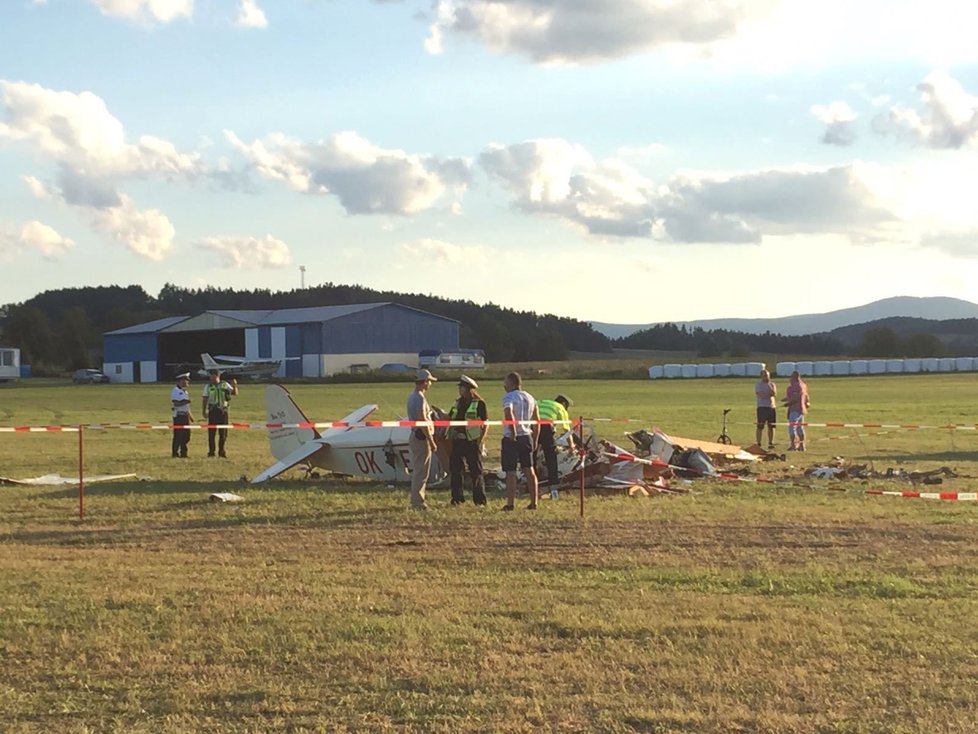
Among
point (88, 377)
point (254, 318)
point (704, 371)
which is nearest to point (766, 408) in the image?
point (704, 371)

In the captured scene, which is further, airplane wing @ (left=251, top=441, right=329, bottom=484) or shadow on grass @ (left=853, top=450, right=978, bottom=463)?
shadow on grass @ (left=853, top=450, right=978, bottom=463)

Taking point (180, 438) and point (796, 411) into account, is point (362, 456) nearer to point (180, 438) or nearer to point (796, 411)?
point (180, 438)

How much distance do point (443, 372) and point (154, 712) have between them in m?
77.6

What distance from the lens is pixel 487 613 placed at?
→ 723cm

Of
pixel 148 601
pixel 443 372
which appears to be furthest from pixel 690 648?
pixel 443 372

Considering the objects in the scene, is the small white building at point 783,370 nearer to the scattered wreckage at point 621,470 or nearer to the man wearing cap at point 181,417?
the man wearing cap at point 181,417

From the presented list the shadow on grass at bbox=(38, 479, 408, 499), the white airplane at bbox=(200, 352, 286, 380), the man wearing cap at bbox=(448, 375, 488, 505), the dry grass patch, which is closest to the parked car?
the white airplane at bbox=(200, 352, 286, 380)

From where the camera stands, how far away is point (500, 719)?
512 centimetres

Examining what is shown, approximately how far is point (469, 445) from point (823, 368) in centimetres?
7411

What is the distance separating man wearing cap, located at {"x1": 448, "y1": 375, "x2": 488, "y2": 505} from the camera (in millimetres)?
12773

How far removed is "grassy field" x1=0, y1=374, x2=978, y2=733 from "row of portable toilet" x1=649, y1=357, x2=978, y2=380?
63117 mm

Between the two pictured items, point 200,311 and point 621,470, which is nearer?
point 621,470

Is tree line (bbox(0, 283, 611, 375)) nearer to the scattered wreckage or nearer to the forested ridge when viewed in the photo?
the forested ridge

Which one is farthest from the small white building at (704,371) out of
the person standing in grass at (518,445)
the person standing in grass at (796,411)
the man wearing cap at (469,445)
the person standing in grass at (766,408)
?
the person standing in grass at (518,445)
